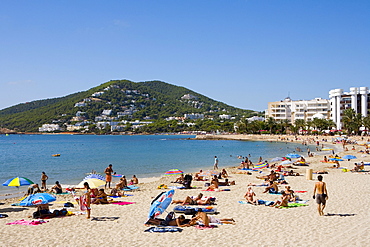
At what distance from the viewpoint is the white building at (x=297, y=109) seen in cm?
10550

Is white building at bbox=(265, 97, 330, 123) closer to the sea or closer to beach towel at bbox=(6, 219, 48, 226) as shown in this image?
the sea

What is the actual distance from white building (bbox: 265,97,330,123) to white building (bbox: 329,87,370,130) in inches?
315

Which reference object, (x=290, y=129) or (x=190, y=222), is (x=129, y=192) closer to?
(x=190, y=222)

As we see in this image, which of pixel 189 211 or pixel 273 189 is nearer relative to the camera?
pixel 189 211

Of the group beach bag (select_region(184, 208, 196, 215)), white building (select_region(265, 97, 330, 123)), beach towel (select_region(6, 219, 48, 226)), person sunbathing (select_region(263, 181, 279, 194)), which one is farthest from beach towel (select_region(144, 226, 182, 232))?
white building (select_region(265, 97, 330, 123))

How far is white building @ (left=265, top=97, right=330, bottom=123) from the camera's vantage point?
10550cm

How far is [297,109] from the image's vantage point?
111125 mm

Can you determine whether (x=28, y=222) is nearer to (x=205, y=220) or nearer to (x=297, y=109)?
(x=205, y=220)

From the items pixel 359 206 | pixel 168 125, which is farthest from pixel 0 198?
pixel 168 125

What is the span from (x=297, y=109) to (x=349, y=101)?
68.2 ft

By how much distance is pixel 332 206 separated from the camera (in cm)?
1209

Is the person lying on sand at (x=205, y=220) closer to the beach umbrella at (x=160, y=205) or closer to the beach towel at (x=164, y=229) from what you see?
the beach towel at (x=164, y=229)

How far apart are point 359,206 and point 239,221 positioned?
4612mm

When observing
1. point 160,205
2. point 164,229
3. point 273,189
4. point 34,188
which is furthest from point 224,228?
point 34,188
